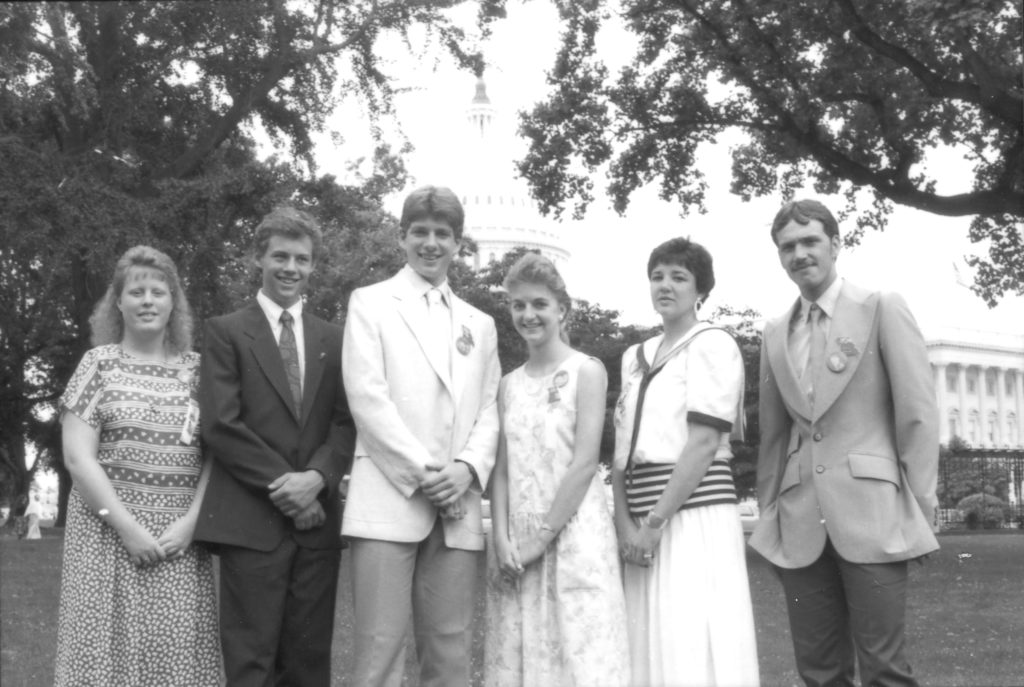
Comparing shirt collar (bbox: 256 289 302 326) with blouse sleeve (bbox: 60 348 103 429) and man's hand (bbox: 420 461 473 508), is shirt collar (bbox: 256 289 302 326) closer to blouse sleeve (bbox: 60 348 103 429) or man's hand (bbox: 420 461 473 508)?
blouse sleeve (bbox: 60 348 103 429)

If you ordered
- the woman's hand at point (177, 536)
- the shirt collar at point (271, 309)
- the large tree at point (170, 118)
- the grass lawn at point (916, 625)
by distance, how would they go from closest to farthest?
1. the woman's hand at point (177, 536)
2. the shirt collar at point (271, 309)
3. the large tree at point (170, 118)
4. the grass lawn at point (916, 625)

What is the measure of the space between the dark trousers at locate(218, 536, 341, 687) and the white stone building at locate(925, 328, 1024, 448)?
73921 millimetres

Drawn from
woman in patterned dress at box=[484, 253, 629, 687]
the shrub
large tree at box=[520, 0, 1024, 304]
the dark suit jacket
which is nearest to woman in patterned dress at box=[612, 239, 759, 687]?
woman in patterned dress at box=[484, 253, 629, 687]

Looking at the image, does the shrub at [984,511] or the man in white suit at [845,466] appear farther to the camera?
the shrub at [984,511]

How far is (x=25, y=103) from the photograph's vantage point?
10539mm

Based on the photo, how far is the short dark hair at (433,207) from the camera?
195 inches

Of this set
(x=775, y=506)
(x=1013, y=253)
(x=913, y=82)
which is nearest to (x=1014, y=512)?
(x=1013, y=253)

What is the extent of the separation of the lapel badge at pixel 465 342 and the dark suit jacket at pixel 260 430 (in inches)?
20.3

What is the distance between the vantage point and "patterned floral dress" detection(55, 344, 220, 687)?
15.5 ft

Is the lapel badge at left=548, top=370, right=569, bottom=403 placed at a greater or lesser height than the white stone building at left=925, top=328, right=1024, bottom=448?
lesser

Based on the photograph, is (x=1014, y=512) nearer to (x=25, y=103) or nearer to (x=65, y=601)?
(x=25, y=103)

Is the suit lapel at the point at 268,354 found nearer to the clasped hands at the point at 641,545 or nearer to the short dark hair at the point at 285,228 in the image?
the short dark hair at the point at 285,228

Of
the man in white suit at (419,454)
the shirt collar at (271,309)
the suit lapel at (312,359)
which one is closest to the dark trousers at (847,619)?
the man in white suit at (419,454)

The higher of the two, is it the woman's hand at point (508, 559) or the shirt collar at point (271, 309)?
the shirt collar at point (271, 309)
